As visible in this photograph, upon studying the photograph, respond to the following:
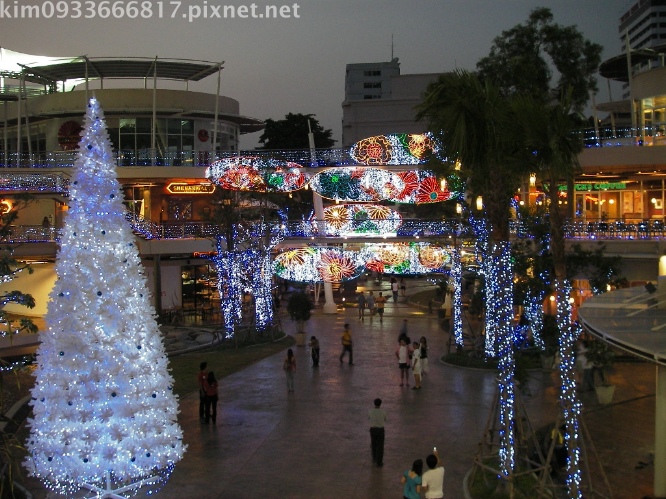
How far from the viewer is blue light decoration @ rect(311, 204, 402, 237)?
36031mm

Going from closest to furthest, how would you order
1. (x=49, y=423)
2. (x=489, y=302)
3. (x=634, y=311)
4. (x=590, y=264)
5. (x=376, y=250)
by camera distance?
(x=49, y=423) < (x=634, y=311) < (x=489, y=302) < (x=590, y=264) < (x=376, y=250)

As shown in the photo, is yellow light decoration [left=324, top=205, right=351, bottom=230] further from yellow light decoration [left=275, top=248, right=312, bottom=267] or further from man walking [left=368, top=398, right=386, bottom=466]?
man walking [left=368, top=398, right=386, bottom=466]

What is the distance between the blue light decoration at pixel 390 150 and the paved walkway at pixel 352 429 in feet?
37.9

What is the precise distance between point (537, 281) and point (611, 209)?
1371 cm

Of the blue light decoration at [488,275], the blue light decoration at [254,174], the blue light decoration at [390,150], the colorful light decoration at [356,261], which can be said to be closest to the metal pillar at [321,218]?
the colorful light decoration at [356,261]

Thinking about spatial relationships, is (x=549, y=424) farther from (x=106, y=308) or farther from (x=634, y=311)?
(x=106, y=308)

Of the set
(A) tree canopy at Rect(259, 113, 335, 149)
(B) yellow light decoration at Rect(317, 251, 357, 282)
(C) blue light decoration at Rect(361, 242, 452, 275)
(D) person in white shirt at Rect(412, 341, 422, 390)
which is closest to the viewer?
(D) person in white shirt at Rect(412, 341, 422, 390)

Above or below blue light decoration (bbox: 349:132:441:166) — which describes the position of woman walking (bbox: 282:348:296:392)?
below

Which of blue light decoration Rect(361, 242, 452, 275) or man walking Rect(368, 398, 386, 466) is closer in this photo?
man walking Rect(368, 398, 386, 466)

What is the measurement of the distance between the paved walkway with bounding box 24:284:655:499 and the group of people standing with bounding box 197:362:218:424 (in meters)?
0.25

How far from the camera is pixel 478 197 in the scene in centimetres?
2575

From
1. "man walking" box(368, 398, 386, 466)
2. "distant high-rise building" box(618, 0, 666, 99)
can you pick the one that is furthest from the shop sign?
"distant high-rise building" box(618, 0, 666, 99)

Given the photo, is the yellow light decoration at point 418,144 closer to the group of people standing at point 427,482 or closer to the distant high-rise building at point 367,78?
the group of people standing at point 427,482

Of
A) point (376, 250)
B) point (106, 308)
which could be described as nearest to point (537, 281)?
point (376, 250)
